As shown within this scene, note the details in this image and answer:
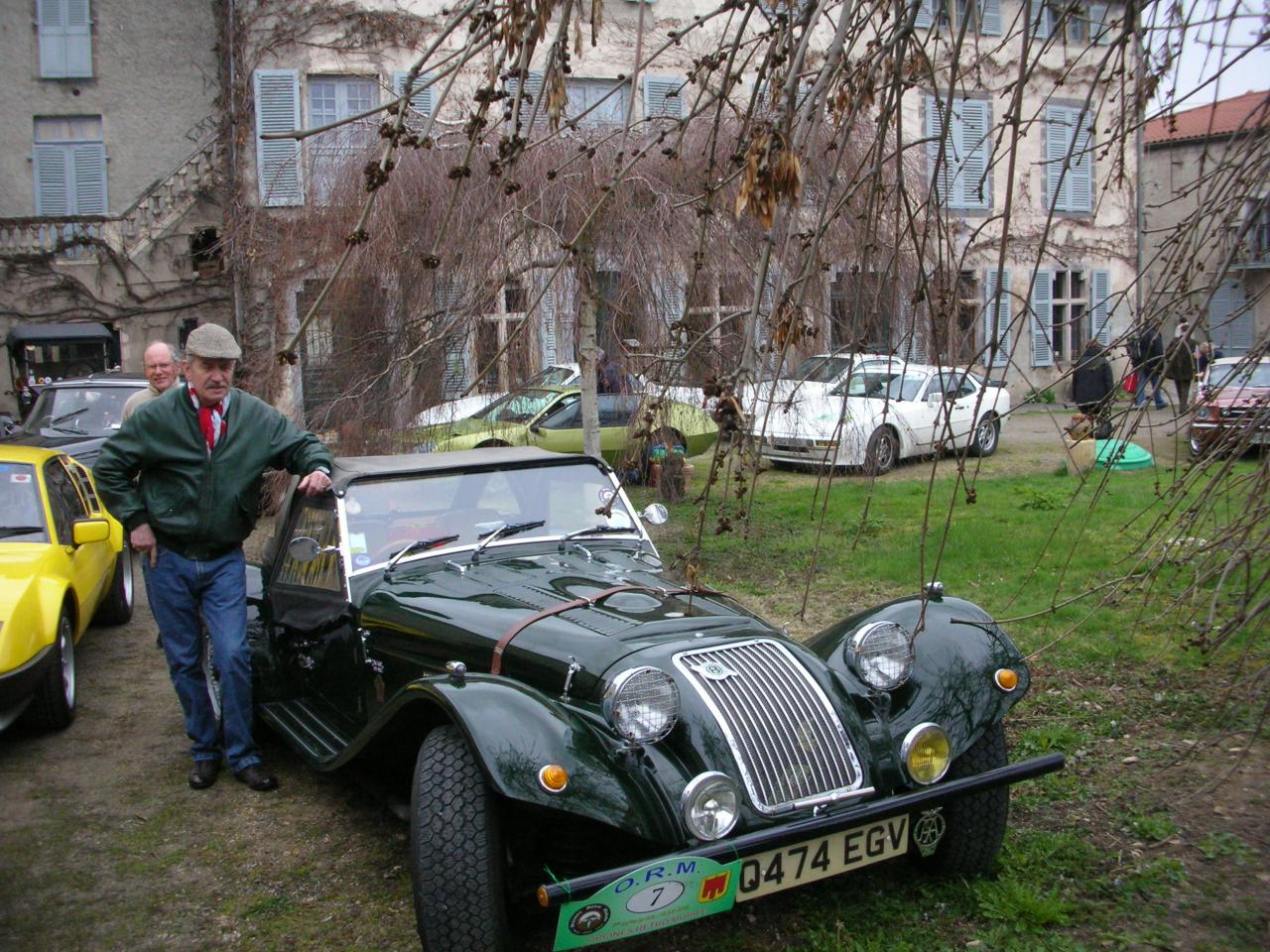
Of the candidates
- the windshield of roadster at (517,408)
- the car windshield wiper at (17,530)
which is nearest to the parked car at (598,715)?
the car windshield wiper at (17,530)

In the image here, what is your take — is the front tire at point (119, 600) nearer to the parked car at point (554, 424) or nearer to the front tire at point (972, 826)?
the parked car at point (554, 424)

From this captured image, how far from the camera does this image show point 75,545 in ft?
19.9

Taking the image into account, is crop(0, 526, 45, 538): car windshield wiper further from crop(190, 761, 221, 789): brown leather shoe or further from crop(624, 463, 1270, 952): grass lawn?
crop(624, 463, 1270, 952): grass lawn

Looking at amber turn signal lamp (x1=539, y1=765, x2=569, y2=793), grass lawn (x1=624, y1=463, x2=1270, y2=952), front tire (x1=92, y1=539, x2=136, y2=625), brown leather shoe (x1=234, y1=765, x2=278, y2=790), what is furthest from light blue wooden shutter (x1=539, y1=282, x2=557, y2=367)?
amber turn signal lamp (x1=539, y1=765, x2=569, y2=793)

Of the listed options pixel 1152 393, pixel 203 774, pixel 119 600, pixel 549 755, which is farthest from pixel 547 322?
pixel 549 755

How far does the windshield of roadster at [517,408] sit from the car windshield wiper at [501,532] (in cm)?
460

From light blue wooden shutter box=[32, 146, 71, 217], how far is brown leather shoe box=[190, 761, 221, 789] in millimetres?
17719

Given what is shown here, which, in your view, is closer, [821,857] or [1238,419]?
[821,857]

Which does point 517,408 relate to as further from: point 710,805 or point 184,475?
point 710,805

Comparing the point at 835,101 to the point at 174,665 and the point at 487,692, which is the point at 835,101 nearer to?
the point at 487,692

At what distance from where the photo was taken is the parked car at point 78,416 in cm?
1080

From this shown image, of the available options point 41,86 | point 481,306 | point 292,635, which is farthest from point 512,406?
point 41,86

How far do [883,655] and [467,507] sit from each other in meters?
2.01

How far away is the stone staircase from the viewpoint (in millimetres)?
18703
